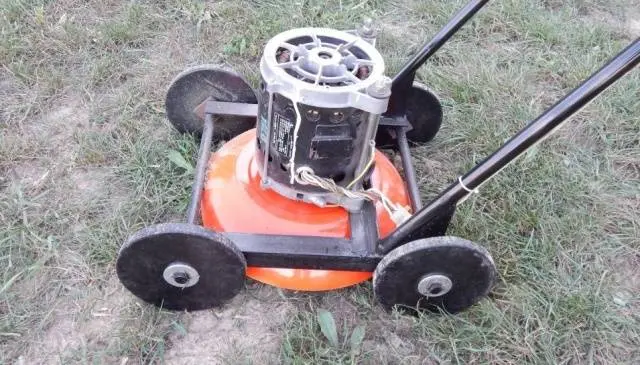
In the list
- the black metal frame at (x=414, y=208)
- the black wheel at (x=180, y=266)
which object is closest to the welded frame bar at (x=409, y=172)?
the black metal frame at (x=414, y=208)

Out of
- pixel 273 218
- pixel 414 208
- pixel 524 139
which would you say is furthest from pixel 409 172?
pixel 524 139

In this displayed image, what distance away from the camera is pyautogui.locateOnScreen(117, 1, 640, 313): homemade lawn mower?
1.40 metres

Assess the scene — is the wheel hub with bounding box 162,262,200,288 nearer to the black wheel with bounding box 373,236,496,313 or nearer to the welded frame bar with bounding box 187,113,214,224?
the welded frame bar with bounding box 187,113,214,224

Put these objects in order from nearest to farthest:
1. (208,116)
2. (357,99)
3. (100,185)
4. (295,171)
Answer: (357,99), (295,171), (208,116), (100,185)

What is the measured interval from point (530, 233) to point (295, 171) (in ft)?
2.74

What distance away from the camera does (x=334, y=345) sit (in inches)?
62.8

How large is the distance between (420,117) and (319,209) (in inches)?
24.1

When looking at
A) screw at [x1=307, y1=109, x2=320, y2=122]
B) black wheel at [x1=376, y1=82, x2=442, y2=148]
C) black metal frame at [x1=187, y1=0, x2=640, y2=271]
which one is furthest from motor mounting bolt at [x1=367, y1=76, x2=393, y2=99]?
black wheel at [x1=376, y1=82, x2=442, y2=148]

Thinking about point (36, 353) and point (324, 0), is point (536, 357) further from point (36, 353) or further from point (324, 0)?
point (324, 0)

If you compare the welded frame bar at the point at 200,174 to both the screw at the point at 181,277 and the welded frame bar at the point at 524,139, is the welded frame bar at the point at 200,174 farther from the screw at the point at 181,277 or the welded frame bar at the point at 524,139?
the welded frame bar at the point at 524,139

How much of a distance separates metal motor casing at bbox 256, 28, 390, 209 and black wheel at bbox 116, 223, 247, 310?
0.84 ft

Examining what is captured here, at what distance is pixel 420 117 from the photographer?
208cm

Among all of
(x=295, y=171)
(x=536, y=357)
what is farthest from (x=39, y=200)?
(x=536, y=357)

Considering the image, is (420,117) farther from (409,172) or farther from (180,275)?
(180,275)
